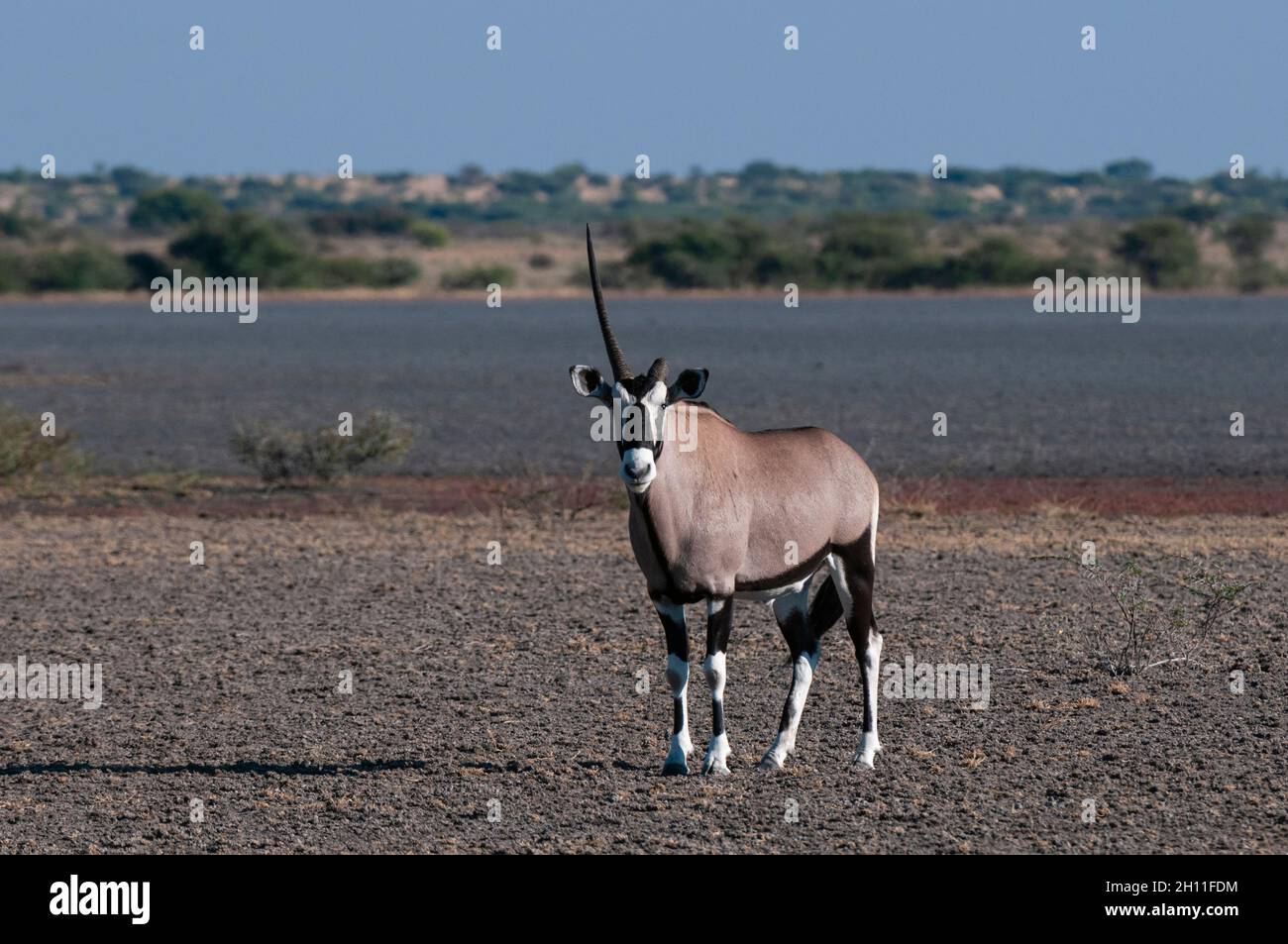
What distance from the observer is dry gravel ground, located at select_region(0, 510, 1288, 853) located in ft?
26.7

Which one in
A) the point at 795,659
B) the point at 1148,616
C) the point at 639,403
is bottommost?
the point at 1148,616

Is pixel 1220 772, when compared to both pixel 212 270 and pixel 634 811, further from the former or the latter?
pixel 212 270

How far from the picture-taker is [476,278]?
83875 mm

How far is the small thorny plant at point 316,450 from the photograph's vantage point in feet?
67.8

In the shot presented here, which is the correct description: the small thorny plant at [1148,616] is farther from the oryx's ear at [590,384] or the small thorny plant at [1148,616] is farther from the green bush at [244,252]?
the green bush at [244,252]

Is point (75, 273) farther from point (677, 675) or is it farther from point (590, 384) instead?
point (590, 384)

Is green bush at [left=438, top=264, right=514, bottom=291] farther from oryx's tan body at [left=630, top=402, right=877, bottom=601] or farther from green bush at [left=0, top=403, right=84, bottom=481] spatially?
oryx's tan body at [left=630, top=402, right=877, bottom=601]

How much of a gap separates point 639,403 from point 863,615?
1610 millimetres

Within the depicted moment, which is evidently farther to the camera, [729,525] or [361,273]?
[361,273]

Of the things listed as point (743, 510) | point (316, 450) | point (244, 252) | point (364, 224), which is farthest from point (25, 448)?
point (364, 224)

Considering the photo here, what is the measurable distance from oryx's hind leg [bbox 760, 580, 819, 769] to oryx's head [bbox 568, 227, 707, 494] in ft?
3.86

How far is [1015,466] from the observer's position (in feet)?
73.5

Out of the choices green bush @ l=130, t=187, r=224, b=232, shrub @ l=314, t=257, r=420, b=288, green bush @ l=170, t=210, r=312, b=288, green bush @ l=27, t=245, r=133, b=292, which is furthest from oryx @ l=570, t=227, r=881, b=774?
green bush @ l=130, t=187, r=224, b=232
